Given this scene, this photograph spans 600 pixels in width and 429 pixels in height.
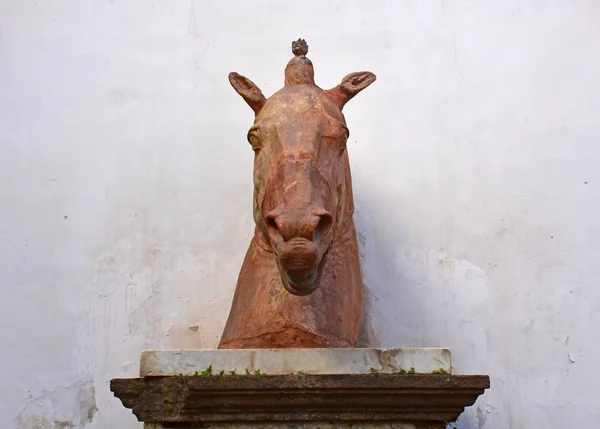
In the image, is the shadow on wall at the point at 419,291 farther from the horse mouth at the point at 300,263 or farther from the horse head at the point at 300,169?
the horse mouth at the point at 300,263

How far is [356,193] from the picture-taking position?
3893 millimetres

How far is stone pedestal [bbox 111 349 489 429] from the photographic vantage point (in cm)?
222

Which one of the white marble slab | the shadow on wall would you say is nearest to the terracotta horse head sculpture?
the white marble slab

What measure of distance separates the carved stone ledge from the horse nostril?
0.37 metres

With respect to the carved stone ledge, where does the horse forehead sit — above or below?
above

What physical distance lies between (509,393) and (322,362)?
158cm

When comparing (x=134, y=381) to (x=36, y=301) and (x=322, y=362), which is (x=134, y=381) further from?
(x=36, y=301)

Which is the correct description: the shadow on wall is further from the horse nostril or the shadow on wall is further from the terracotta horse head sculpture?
the horse nostril

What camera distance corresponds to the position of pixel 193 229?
12.5ft

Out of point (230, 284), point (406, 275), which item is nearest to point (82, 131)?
point (230, 284)

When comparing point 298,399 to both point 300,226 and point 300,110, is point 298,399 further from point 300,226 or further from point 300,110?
point 300,110

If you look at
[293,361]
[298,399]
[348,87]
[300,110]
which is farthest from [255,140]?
[298,399]

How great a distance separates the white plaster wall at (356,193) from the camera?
3.63 meters

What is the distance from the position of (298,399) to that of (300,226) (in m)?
0.46
